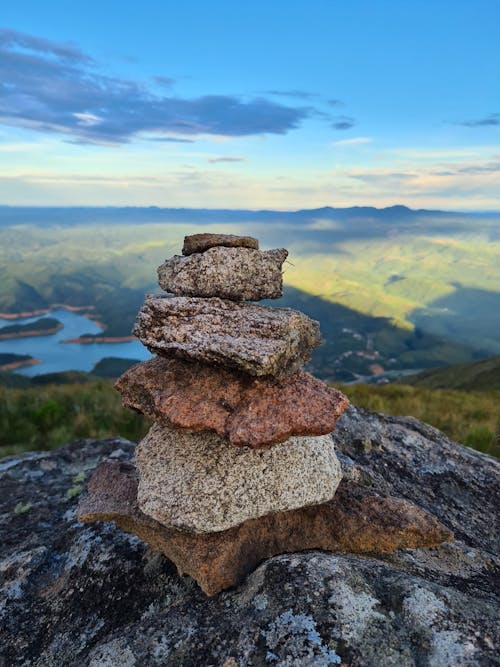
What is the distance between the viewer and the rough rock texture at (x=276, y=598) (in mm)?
4539

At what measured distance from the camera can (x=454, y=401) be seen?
22891mm

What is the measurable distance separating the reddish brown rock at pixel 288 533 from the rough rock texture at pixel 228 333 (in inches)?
82.3

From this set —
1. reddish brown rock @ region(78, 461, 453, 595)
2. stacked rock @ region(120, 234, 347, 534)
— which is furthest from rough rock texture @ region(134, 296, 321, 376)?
reddish brown rock @ region(78, 461, 453, 595)

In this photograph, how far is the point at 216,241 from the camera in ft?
21.4

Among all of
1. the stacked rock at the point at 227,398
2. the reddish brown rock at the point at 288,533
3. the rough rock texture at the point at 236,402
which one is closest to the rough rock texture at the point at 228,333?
the stacked rock at the point at 227,398

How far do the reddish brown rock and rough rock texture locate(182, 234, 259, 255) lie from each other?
3596 mm

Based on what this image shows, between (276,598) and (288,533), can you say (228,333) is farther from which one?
(276,598)

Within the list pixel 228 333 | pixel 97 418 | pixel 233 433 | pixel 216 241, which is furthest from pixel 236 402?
pixel 97 418

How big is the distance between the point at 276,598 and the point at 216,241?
4.27 metres

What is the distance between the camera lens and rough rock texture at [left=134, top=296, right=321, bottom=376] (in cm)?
571

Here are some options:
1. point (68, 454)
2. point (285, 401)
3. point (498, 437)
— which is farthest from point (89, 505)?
point (498, 437)

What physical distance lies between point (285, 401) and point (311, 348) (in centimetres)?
112

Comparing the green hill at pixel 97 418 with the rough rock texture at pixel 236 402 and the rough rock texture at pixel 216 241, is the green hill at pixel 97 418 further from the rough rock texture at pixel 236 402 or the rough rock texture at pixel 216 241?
the rough rock texture at pixel 216 241

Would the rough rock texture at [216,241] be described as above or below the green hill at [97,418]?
above
